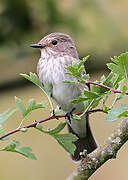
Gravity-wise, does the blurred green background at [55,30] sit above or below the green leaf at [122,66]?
below

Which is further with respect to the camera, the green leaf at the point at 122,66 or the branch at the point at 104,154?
the branch at the point at 104,154

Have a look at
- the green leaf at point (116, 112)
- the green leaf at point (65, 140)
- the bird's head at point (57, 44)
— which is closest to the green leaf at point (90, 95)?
the green leaf at point (116, 112)

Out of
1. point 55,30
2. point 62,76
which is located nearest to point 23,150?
point 62,76

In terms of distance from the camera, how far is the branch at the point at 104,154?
5.48 ft

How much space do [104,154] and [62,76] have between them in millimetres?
1188

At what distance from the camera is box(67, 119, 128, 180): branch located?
5.48ft

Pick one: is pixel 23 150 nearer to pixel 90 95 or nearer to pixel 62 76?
pixel 90 95

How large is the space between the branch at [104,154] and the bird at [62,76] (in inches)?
35.6

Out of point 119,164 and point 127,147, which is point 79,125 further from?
point 127,147

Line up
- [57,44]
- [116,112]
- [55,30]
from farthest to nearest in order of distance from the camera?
[55,30] < [57,44] < [116,112]

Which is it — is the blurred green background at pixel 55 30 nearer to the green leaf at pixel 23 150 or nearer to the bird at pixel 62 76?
the bird at pixel 62 76

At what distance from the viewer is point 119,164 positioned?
5.00 m

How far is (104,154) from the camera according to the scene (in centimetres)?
170

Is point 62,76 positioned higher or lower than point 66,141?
lower
